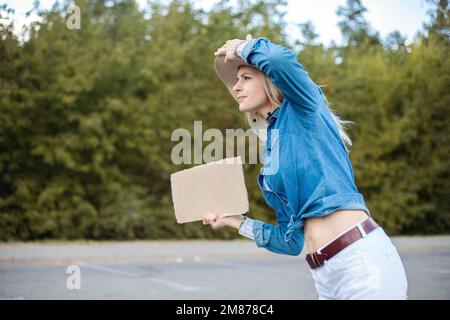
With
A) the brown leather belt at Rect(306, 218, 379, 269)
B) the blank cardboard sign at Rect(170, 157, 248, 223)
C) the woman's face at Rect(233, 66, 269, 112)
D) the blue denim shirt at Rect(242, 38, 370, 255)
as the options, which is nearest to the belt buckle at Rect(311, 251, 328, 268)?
the brown leather belt at Rect(306, 218, 379, 269)

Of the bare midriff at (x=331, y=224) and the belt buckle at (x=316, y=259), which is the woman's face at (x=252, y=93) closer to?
the bare midriff at (x=331, y=224)

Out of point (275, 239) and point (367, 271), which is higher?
point (275, 239)

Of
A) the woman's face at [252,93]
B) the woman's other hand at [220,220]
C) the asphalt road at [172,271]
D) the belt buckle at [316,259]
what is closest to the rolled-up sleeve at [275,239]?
the woman's other hand at [220,220]

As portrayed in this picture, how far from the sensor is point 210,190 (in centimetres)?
267

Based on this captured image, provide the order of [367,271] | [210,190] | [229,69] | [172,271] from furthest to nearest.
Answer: [172,271]
[229,69]
[210,190]
[367,271]

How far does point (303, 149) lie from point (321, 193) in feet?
0.56

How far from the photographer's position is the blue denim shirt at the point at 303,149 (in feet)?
7.99

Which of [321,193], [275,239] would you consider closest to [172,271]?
[275,239]

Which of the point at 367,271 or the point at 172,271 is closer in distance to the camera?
the point at 367,271

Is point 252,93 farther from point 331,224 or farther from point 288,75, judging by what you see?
point 331,224

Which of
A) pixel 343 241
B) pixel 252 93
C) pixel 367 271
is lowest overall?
pixel 367 271

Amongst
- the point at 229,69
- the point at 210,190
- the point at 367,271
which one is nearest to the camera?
the point at 367,271
